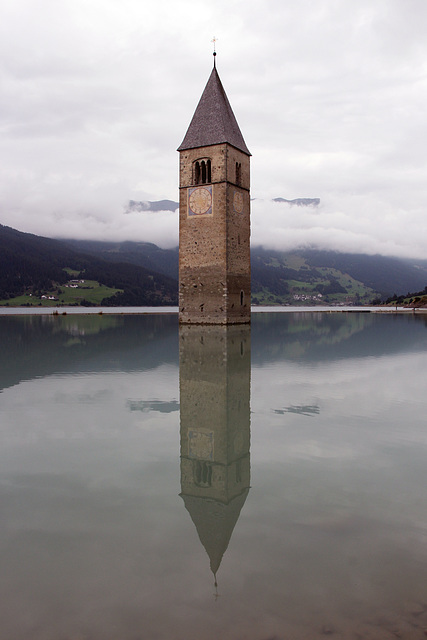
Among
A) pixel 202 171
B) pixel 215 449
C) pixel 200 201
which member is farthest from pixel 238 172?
pixel 215 449

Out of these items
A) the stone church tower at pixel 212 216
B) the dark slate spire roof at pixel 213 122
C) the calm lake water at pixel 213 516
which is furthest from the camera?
the dark slate spire roof at pixel 213 122

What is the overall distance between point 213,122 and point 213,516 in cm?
4287

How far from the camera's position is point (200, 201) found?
4331 cm

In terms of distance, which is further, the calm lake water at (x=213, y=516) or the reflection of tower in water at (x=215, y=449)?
the reflection of tower in water at (x=215, y=449)

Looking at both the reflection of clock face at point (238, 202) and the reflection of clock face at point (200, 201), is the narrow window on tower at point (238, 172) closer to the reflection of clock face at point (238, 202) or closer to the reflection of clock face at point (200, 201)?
the reflection of clock face at point (238, 202)

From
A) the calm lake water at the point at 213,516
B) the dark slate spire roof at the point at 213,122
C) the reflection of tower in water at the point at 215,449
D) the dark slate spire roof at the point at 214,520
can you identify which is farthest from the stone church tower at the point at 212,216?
the dark slate spire roof at the point at 214,520

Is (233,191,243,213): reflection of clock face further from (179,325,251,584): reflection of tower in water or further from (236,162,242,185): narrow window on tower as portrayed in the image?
(179,325,251,584): reflection of tower in water

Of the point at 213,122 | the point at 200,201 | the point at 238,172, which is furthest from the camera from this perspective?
the point at 238,172

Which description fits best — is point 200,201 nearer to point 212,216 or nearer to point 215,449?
point 212,216

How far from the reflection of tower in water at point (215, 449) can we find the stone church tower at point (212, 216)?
2570cm

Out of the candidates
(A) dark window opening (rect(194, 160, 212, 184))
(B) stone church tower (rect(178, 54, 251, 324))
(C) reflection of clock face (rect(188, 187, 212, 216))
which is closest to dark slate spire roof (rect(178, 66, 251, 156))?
(B) stone church tower (rect(178, 54, 251, 324))

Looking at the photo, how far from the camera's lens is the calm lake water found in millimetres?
3773

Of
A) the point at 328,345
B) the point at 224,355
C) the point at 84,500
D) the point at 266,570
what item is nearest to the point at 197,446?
the point at 84,500

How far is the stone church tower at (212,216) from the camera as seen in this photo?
4231cm
